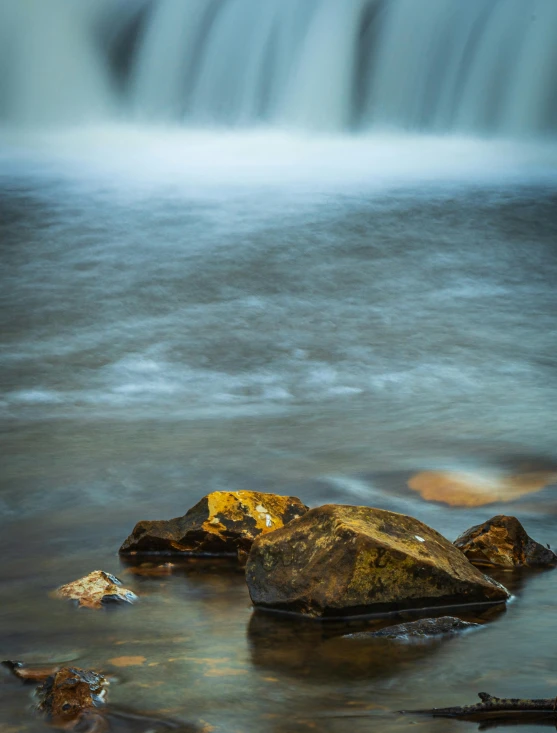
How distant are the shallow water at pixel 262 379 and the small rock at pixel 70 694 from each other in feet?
0.23

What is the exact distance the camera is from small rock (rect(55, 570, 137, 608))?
4.25 m

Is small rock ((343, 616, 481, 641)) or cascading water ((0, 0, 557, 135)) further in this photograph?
cascading water ((0, 0, 557, 135))

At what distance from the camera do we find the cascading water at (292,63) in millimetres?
16219

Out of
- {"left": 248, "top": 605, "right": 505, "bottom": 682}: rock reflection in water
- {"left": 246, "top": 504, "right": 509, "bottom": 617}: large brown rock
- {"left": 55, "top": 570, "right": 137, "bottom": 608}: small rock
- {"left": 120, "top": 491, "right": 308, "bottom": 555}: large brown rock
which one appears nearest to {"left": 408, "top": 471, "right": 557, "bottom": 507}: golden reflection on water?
{"left": 120, "top": 491, "right": 308, "bottom": 555}: large brown rock

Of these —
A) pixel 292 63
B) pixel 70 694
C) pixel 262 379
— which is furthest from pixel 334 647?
pixel 292 63

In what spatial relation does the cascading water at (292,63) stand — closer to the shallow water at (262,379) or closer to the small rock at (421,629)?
the shallow water at (262,379)

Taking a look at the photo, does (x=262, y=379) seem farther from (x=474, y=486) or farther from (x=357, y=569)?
(x=357, y=569)

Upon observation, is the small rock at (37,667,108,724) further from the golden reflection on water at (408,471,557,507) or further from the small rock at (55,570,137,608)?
the golden reflection on water at (408,471,557,507)

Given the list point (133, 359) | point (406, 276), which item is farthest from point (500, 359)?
point (133, 359)

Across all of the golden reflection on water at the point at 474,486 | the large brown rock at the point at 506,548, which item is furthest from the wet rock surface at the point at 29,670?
the golden reflection on water at the point at 474,486

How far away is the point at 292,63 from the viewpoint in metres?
16.8

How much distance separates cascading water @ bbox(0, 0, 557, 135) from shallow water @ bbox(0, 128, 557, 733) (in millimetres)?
466

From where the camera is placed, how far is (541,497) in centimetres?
620

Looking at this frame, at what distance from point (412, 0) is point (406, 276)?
5983mm
